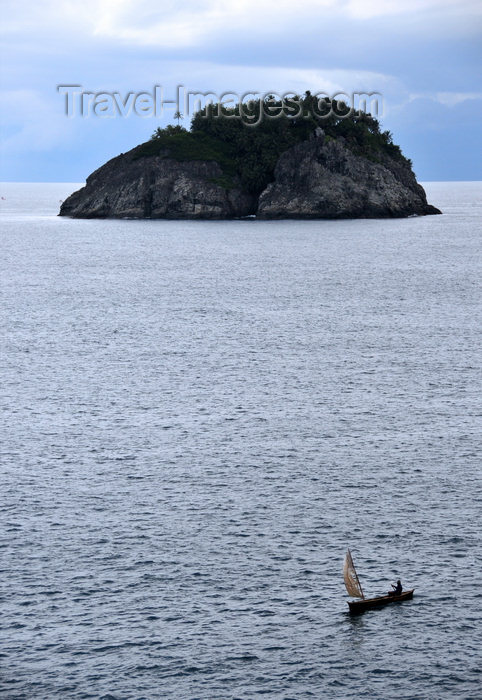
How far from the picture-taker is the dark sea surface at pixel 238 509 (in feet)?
157

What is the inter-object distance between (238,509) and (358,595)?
15.2 m

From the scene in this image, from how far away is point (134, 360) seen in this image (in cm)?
11006

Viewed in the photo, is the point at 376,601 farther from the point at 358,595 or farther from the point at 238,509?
the point at 238,509

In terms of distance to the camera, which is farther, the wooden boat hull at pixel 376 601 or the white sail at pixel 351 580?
the wooden boat hull at pixel 376 601

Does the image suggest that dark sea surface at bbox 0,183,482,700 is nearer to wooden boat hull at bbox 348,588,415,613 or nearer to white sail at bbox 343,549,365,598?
wooden boat hull at bbox 348,588,415,613

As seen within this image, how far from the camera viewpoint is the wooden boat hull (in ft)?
170

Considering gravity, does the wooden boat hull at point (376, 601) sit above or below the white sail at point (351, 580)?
below

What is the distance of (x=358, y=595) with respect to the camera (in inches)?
2052

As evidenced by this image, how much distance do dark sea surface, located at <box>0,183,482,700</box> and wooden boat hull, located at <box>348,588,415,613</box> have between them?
463mm

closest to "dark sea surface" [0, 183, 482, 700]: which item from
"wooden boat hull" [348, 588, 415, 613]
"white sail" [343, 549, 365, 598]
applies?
"wooden boat hull" [348, 588, 415, 613]

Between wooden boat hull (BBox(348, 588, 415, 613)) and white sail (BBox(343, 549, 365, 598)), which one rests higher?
white sail (BBox(343, 549, 365, 598))

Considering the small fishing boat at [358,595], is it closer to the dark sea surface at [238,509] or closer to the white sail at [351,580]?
the white sail at [351,580]

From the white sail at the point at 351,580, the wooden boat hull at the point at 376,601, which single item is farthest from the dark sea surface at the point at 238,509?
the white sail at the point at 351,580

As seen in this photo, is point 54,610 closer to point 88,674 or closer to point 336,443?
point 88,674
